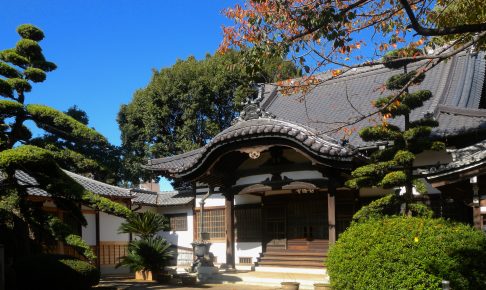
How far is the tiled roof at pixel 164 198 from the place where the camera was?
22.1m

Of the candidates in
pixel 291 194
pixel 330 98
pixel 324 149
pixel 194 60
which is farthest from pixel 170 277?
pixel 194 60

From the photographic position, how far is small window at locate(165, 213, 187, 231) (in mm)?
22094

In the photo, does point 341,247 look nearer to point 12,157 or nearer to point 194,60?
point 12,157

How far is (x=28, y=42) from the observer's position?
13.2 m

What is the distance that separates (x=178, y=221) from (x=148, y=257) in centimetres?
616

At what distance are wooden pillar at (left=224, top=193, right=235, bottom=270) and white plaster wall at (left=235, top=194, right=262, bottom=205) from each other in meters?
0.74

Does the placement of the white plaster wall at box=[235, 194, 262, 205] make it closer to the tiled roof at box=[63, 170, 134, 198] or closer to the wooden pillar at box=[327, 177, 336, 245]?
the wooden pillar at box=[327, 177, 336, 245]

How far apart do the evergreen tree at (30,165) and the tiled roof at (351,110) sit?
15.8ft

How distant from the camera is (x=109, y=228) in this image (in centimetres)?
2088

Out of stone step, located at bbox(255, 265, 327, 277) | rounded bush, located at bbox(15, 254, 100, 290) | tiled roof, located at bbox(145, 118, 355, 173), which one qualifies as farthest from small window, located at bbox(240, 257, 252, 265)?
rounded bush, located at bbox(15, 254, 100, 290)

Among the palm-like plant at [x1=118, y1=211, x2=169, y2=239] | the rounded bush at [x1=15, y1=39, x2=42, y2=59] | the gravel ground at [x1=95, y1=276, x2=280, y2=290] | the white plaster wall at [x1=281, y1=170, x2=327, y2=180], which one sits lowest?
the gravel ground at [x1=95, y1=276, x2=280, y2=290]

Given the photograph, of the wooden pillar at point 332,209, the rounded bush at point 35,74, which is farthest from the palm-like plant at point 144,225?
the wooden pillar at point 332,209

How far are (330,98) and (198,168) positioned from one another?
671 centimetres

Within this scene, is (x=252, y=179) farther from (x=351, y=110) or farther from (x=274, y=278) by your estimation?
(x=351, y=110)
